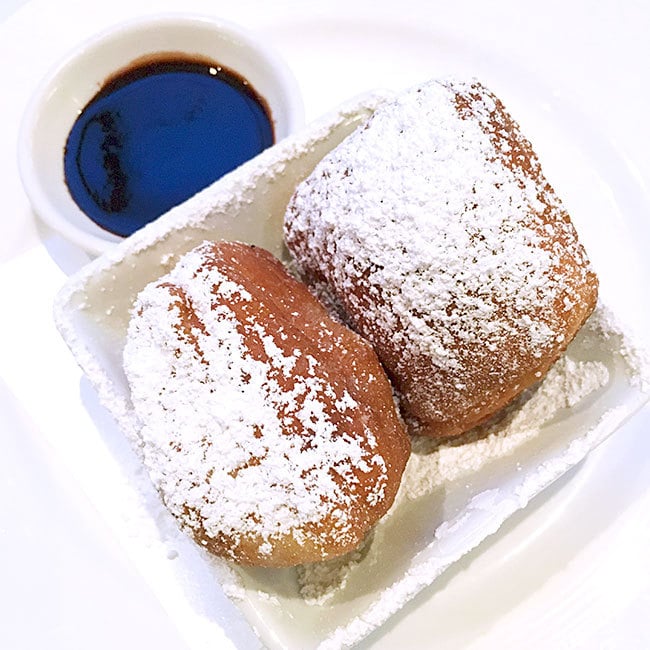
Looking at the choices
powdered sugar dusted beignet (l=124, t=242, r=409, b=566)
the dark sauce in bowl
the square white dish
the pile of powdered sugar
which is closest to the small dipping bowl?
the dark sauce in bowl

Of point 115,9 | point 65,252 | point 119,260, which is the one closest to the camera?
point 119,260

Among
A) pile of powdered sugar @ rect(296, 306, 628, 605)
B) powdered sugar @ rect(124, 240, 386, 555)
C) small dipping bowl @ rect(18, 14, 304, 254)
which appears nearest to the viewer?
powdered sugar @ rect(124, 240, 386, 555)

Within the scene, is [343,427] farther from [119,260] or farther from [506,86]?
[506,86]

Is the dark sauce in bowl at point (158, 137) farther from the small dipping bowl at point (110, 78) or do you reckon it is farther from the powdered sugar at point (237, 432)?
the powdered sugar at point (237, 432)


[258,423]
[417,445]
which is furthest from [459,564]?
[258,423]

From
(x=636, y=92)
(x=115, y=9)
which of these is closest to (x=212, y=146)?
(x=115, y=9)

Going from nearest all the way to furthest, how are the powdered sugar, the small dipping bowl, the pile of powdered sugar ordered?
the powdered sugar
the pile of powdered sugar
the small dipping bowl

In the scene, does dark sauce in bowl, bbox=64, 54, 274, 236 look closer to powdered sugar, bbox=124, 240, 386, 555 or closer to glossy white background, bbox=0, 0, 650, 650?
glossy white background, bbox=0, 0, 650, 650
